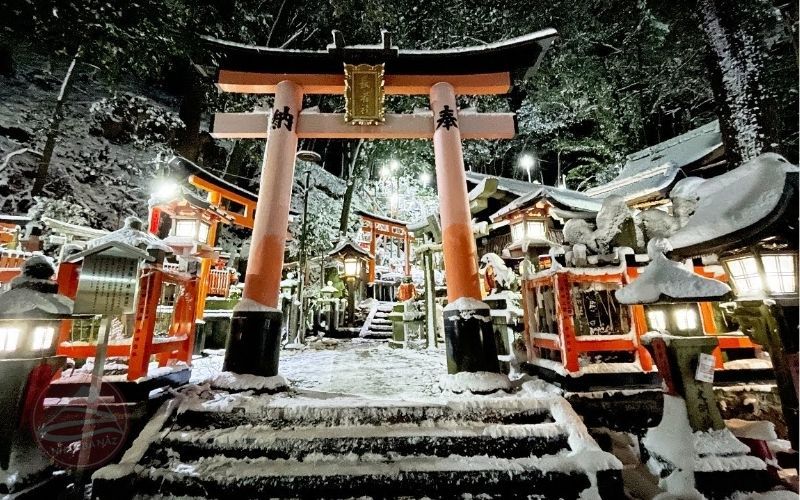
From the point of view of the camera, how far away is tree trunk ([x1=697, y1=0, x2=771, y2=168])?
623 centimetres

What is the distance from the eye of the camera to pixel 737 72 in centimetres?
645

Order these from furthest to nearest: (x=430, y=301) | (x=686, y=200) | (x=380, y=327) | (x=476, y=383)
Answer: (x=380, y=327), (x=430, y=301), (x=476, y=383), (x=686, y=200)

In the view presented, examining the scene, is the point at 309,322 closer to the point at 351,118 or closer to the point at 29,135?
the point at 351,118

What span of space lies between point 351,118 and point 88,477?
22.7 ft

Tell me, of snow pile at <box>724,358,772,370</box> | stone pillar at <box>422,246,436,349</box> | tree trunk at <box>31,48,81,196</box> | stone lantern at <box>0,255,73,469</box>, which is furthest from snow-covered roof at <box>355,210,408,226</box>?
stone lantern at <box>0,255,73,469</box>

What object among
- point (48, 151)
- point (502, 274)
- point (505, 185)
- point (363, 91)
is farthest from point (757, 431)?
point (48, 151)

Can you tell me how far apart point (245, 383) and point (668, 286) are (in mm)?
5941

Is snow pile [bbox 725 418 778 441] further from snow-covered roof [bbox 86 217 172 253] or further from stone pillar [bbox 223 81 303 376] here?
snow-covered roof [bbox 86 217 172 253]

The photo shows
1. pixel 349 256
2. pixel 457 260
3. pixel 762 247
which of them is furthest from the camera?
pixel 349 256

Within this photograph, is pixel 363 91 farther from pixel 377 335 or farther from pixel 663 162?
pixel 663 162

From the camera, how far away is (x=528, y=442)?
3.76 m

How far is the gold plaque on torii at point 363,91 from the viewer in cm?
682

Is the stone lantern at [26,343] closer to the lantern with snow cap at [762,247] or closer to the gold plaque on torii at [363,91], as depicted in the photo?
the gold plaque on torii at [363,91]

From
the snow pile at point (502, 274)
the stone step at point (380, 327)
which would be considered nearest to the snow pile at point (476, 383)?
the snow pile at point (502, 274)
